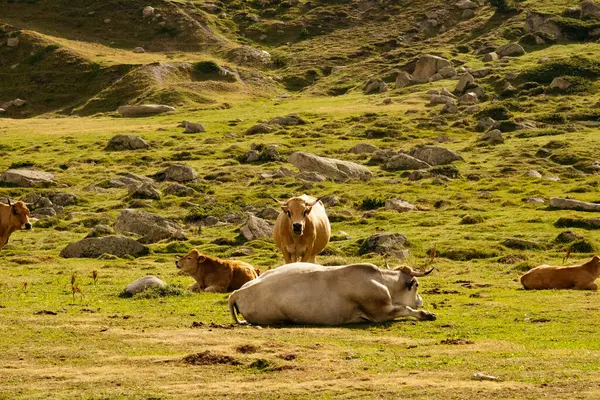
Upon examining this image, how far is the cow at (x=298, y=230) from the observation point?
26.5m

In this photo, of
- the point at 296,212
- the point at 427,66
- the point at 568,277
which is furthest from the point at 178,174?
the point at 427,66

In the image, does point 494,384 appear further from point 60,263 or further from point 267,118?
point 267,118

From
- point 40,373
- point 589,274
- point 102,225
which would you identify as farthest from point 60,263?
point 40,373

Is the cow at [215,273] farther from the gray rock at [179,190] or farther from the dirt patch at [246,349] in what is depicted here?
the gray rock at [179,190]

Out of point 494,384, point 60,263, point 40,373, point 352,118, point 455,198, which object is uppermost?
point 494,384

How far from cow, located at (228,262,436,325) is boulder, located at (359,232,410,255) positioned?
15.6 metres

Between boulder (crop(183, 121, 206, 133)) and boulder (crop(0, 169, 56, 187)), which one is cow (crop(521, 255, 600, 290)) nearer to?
boulder (crop(0, 169, 56, 187))

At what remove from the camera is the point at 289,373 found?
13445 millimetres

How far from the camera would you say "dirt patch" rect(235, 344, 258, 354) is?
590 inches

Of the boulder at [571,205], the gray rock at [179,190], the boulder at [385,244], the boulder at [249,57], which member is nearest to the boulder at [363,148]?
the gray rock at [179,190]

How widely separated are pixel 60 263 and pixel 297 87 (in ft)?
279

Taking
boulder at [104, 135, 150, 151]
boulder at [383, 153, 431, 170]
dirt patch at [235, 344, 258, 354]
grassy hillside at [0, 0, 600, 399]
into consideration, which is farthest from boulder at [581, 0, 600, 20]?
dirt patch at [235, 344, 258, 354]

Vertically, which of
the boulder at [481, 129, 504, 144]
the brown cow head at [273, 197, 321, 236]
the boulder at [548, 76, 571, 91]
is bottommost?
the boulder at [548, 76, 571, 91]

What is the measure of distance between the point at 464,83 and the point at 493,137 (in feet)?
84.8
